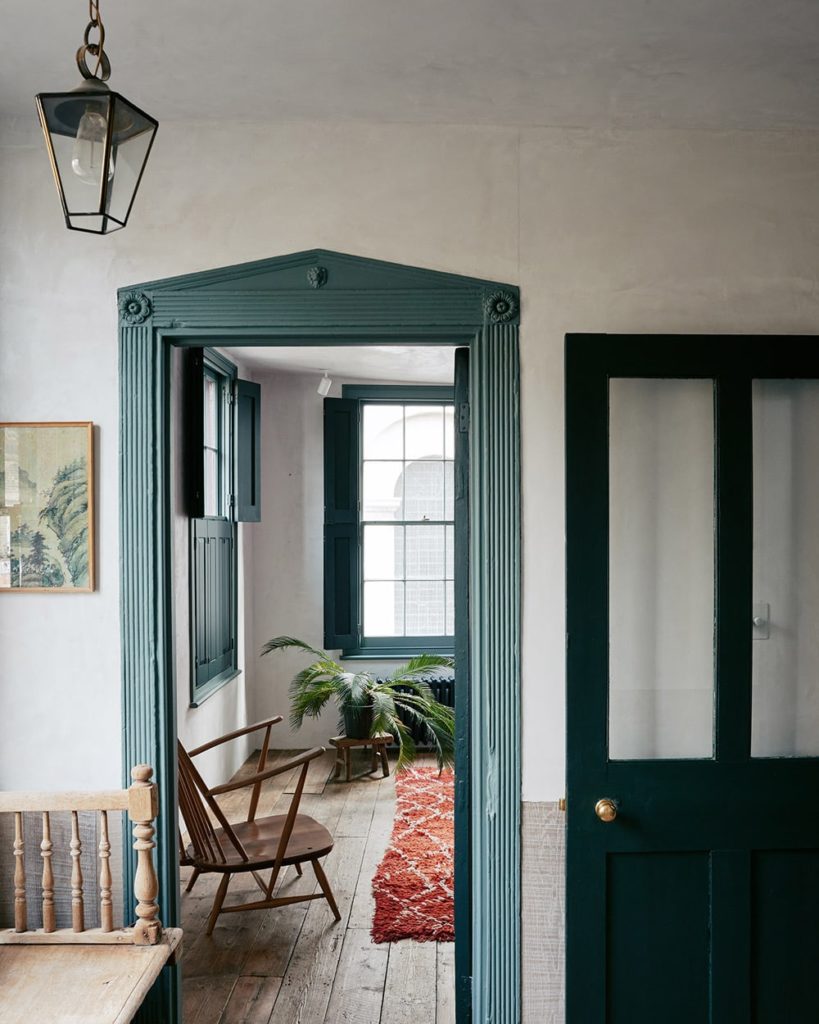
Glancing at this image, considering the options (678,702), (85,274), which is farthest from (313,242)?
(678,702)

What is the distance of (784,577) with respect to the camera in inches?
105

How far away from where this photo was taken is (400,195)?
8.98 ft

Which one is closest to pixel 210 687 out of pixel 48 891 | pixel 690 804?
pixel 48 891

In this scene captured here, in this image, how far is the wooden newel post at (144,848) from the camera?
229 centimetres

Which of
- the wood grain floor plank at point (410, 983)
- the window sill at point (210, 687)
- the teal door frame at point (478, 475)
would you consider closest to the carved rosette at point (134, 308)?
the teal door frame at point (478, 475)

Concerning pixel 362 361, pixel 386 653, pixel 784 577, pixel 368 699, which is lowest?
pixel 368 699

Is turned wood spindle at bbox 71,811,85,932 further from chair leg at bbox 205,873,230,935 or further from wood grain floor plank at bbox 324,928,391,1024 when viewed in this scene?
chair leg at bbox 205,873,230,935

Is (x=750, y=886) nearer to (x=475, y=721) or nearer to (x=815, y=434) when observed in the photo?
(x=475, y=721)

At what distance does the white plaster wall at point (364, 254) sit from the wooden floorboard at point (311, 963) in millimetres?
1161

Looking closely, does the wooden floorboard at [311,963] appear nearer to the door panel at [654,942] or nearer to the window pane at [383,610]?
the door panel at [654,942]

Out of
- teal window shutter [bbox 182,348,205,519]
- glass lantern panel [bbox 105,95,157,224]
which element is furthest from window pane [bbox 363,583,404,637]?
glass lantern panel [bbox 105,95,157,224]

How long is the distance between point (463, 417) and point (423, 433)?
437cm

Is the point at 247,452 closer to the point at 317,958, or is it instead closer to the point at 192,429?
the point at 192,429

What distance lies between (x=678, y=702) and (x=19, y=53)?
2.54m
